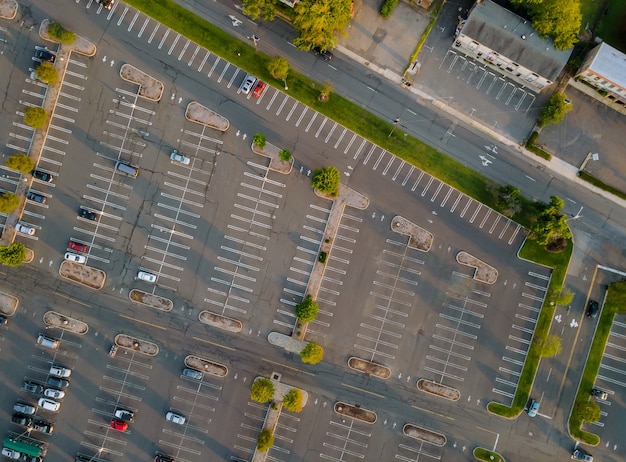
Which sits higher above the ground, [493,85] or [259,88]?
[493,85]

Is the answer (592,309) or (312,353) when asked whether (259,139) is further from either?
(592,309)

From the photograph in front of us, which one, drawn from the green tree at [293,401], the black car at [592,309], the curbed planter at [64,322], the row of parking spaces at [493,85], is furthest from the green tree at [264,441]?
the row of parking spaces at [493,85]

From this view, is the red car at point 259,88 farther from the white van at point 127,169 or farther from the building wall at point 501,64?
the building wall at point 501,64

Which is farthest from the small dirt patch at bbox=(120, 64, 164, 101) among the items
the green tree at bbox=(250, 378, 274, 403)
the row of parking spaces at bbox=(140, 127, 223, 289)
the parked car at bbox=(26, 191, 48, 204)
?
the green tree at bbox=(250, 378, 274, 403)

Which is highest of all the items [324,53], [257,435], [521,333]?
[324,53]

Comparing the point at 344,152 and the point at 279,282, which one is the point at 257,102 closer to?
the point at 344,152

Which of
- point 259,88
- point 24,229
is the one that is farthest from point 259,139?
point 24,229
